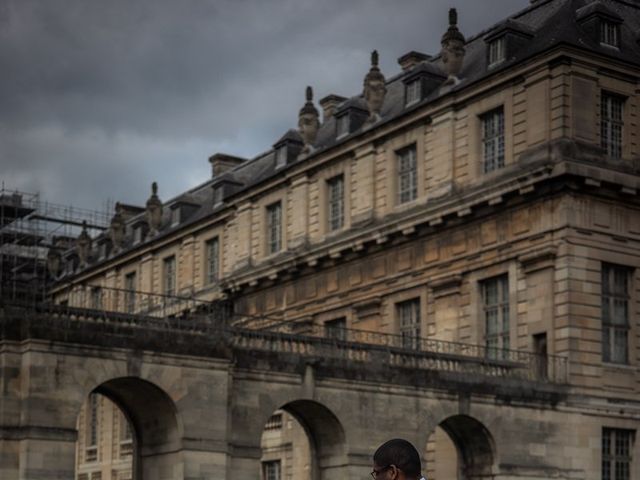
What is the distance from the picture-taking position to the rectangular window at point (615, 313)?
3644 cm

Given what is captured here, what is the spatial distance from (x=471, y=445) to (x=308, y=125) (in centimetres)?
1772

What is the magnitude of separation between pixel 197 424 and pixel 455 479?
32.8 feet

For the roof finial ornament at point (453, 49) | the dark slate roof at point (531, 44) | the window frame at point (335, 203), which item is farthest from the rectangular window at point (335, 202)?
the roof finial ornament at point (453, 49)

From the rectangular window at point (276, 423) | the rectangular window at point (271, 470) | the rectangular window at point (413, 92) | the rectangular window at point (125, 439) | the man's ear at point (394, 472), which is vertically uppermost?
the rectangular window at point (413, 92)

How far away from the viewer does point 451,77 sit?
1634 inches

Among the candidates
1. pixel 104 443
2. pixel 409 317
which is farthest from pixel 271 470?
pixel 104 443

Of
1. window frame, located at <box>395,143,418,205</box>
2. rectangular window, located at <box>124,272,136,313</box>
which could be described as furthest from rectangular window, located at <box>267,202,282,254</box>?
rectangular window, located at <box>124,272,136,313</box>

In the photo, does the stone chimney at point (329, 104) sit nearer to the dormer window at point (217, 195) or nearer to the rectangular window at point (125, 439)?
the dormer window at point (217, 195)

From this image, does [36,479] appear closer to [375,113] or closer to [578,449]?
[578,449]

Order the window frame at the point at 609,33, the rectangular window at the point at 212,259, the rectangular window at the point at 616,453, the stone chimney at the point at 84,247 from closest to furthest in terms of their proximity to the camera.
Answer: the rectangular window at the point at 616,453 → the window frame at the point at 609,33 → the rectangular window at the point at 212,259 → the stone chimney at the point at 84,247

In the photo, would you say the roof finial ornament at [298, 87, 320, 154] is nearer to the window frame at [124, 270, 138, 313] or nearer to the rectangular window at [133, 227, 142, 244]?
the window frame at [124, 270, 138, 313]

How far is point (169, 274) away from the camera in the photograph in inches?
2283

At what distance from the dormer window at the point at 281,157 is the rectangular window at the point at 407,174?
24.9 ft

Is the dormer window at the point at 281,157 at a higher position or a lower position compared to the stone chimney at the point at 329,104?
lower
